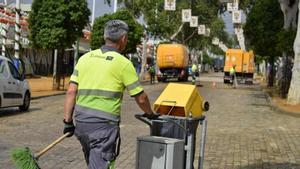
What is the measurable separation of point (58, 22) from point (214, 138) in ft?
59.3

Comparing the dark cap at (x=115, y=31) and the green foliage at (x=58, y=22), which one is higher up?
the green foliage at (x=58, y=22)

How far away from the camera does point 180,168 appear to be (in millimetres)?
6109

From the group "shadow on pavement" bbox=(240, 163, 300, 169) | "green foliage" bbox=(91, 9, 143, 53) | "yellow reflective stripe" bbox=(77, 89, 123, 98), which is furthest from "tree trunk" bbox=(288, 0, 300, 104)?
"green foliage" bbox=(91, 9, 143, 53)

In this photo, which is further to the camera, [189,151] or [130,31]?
[130,31]

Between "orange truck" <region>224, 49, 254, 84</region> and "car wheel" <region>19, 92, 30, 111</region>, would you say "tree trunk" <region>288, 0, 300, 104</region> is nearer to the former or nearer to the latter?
"car wheel" <region>19, 92, 30, 111</region>

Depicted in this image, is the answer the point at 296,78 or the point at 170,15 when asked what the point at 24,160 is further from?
the point at 170,15

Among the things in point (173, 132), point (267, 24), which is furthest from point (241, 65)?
point (173, 132)

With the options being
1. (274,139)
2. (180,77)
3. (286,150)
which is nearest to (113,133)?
(286,150)

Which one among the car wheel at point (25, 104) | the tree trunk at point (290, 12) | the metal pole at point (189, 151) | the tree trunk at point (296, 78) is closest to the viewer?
the metal pole at point (189, 151)

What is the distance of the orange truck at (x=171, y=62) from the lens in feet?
164

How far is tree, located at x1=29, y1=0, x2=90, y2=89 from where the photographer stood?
29531 mm

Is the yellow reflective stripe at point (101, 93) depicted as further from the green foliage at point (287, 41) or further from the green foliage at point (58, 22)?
the green foliage at point (58, 22)

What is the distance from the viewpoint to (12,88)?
17.6 metres

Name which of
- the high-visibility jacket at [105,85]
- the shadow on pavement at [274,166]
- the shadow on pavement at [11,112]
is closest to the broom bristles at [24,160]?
the high-visibility jacket at [105,85]
